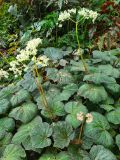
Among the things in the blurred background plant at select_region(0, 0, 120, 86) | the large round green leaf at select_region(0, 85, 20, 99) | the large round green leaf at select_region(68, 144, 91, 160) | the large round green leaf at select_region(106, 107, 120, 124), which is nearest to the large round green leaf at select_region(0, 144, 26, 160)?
the large round green leaf at select_region(68, 144, 91, 160)

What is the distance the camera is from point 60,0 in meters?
4.22

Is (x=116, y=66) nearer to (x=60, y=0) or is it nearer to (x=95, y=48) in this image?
(x=95, y=48)

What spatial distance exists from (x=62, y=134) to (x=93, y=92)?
49 centimetres

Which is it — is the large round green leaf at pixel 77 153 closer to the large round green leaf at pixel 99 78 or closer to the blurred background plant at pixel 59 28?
the large round green leaf at pixel 99 78

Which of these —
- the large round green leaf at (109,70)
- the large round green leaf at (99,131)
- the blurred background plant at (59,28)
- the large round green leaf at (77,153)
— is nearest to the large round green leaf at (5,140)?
the large round green leaf at (77,153)

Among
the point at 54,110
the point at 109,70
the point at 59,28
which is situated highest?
the point at 59,28

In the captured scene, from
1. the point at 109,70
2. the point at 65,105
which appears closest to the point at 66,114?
the point at 65,105

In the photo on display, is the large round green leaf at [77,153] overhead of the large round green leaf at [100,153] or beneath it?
beneath

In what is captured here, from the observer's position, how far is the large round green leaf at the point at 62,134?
7.87 ft

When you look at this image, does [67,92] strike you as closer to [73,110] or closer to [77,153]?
[73,110]

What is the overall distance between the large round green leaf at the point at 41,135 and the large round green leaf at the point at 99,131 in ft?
0.95

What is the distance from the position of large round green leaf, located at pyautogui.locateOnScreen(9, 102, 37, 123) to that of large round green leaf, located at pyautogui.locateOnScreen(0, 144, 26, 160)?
0.28 meters

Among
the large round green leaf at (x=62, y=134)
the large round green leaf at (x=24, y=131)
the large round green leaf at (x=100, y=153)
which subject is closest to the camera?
the large round green leaf at (x=100, y=153)

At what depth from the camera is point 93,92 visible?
8.99 ft
